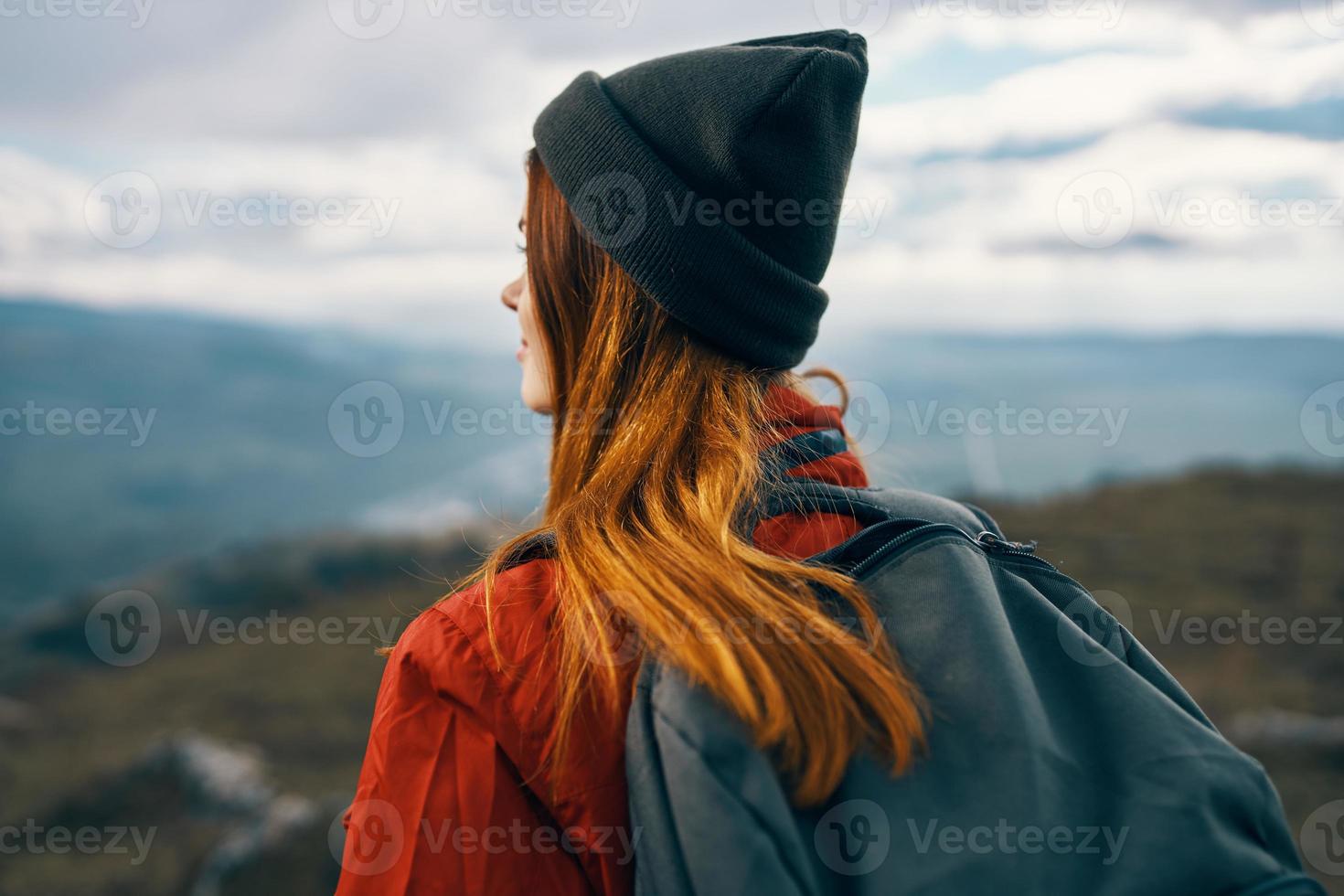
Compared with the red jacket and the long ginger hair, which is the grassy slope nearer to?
the long ginger hair

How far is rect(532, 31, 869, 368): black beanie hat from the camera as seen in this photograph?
164cm

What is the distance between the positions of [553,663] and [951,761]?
1.79 ft

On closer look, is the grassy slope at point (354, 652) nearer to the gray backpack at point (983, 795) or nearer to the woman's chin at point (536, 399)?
the woman's chin at point (536, 399)

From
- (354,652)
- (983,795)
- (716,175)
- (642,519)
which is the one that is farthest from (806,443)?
(354,652)

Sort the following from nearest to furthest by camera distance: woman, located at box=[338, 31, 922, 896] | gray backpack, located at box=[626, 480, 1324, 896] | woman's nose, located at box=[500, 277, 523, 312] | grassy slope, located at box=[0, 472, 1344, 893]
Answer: gray backpack, located at box=[626, 480, 1324, 896]
woman, located at box=[338, 31, 922, 896]
woman's nose, located at box=[500, 277, 523, 312]
grassy slope, located at box=[0, 472, 1344, 893]

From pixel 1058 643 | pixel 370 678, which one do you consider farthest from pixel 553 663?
pixel 370 678

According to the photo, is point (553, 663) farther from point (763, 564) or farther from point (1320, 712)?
point (1320, 712)

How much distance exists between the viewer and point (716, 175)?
1.66 meters

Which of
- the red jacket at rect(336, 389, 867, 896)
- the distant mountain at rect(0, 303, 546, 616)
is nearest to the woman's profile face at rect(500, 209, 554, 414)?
the red jacket at rect(336, 389, 867, 896)

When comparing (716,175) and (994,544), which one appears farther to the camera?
(716,175)

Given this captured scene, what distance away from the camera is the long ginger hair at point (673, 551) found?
3.72 feet

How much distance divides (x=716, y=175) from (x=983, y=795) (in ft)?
3.64

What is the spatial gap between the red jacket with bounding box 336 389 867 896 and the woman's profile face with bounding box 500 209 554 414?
0.61 m

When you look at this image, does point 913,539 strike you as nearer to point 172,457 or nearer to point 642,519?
point 642,519
